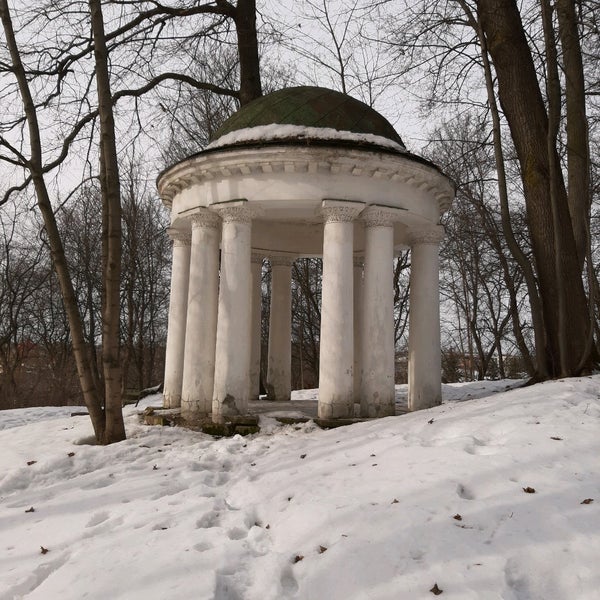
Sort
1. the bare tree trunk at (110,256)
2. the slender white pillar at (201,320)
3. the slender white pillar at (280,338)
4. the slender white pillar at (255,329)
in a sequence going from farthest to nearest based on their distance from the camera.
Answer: the slender white pillar at (280,338)
the slender white pillar at (255,329)
the slender white pillar at (201,320)
the bare tree trunk at (110,256)

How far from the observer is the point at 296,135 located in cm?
864

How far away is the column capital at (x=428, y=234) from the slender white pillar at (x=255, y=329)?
440cm

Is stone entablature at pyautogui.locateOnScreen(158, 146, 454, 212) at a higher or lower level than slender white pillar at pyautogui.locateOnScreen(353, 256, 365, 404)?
higher

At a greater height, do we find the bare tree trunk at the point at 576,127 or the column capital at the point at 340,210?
the bare tree trunk at the point at 576,127

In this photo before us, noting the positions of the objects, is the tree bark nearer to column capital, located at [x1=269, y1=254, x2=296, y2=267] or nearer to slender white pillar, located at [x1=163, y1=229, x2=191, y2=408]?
column capital, located at [x1=269, y1=254, x2=296, y2=267]

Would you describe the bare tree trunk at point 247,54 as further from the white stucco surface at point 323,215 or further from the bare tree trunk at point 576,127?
the bare tree trunk at point 576,127

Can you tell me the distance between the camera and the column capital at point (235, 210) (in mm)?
8789

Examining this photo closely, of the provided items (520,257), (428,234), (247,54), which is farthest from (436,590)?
(247,54)

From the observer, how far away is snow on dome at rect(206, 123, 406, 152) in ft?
28.3

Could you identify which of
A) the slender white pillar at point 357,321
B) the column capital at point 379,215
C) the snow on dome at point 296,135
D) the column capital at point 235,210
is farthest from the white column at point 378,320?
the slender white pillar at point 357,321

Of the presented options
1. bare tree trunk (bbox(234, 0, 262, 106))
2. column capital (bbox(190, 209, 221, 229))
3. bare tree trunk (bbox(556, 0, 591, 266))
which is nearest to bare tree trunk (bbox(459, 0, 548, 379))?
bare tree trunk (bbox(556, 0, 591, 266))

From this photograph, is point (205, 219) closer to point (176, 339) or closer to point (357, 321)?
point (176, 339)

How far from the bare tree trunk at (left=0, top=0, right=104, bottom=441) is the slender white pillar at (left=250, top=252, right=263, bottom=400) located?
5327mm

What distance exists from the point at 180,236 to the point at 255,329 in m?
3.36
